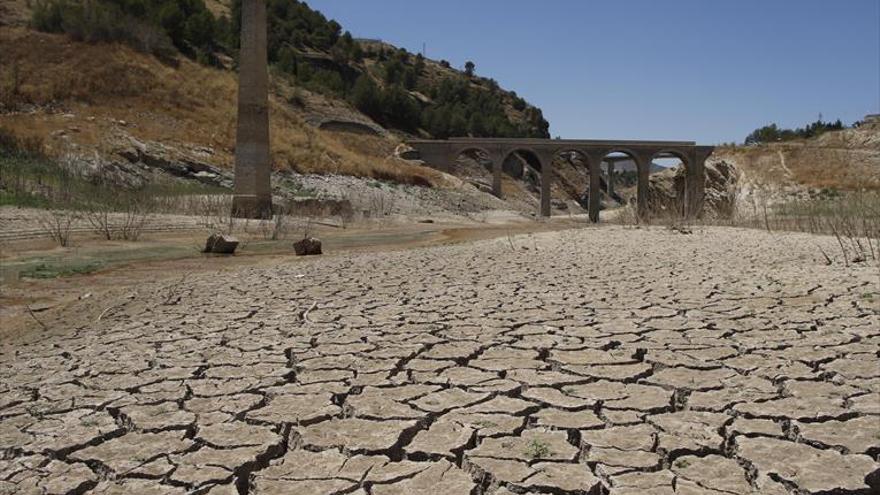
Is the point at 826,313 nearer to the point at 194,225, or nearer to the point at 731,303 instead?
the point at 731,303

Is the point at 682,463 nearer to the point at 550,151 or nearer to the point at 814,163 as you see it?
the point at 814,163

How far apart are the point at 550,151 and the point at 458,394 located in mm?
45767

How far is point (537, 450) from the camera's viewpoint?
2273 millimetres

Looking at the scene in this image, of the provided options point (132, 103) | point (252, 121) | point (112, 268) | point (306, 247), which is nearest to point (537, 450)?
point (112, 268)

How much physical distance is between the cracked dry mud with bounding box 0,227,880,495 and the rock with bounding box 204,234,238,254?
4.55 m

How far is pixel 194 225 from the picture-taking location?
1358cm

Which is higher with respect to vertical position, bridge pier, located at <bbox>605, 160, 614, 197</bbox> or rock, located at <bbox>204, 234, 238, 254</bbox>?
bridge pier, located at <bbox>605, 160, 614, 197</bbox>

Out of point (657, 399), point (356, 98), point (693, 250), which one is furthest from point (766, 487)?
point (356, 98)

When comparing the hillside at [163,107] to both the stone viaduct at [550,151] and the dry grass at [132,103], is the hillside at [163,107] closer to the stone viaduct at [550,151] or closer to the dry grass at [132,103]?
the dry grass at [132,103]

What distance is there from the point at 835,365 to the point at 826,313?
53.0 inches

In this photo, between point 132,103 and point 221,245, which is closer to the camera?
point 221,245

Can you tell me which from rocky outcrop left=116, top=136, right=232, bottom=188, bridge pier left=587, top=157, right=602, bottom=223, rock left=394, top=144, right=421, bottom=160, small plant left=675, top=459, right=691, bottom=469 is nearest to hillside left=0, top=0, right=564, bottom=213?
rocky outcrop left=116, top=136, right=232, bottom=188

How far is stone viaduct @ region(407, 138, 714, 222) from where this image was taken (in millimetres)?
44938

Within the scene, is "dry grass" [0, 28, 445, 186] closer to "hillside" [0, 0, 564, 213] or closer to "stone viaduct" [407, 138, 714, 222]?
"hillside" [0, 0, 564, 213]
